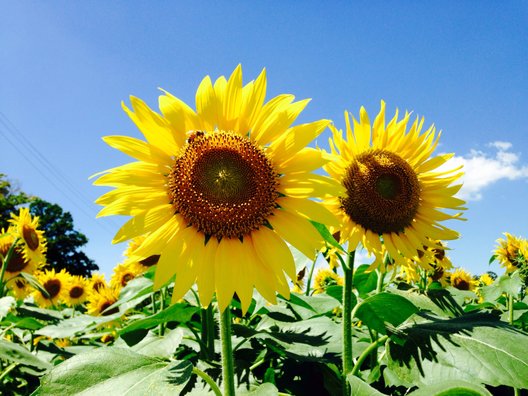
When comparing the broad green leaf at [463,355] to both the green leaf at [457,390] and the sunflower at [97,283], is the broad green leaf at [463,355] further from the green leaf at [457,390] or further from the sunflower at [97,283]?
the sunflower at [97,283]

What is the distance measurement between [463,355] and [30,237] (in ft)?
19.9

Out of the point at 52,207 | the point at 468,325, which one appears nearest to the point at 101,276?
the point at 468,325

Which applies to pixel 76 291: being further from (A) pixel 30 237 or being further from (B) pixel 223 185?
(B) pixel 223 185

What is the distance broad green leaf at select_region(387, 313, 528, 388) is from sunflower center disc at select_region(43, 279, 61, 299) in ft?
22.4

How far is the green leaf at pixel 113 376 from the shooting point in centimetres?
189

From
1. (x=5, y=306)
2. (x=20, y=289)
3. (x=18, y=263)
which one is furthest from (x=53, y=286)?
(x=5, y=306)

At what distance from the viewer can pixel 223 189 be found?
2266mm

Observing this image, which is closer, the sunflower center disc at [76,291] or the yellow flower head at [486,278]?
the sunflower center disc at [76,291]

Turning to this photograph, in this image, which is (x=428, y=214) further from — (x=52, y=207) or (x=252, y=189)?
(x=52, y=207)

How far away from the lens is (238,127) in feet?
7.25

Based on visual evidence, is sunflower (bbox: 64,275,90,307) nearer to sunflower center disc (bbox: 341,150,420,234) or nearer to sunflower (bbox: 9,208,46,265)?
sunflower (bbox: 9,208,46,265)

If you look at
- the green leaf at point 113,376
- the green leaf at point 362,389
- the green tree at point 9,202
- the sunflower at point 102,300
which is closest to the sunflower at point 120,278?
the sunflower at point 102,300

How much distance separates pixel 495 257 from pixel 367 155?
207 inches

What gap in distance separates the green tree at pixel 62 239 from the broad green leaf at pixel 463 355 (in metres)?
37.4
